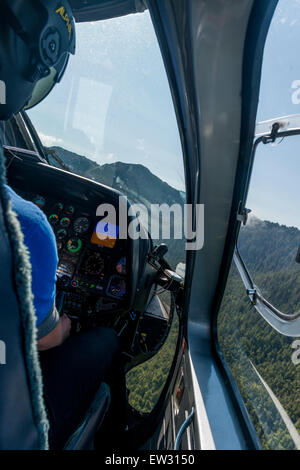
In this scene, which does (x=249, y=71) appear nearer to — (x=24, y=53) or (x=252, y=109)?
(x=252, y=109)

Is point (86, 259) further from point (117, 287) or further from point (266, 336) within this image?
point (266, 336)

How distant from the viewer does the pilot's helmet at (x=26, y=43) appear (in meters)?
0.67

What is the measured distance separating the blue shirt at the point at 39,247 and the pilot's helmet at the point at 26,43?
0.25 m

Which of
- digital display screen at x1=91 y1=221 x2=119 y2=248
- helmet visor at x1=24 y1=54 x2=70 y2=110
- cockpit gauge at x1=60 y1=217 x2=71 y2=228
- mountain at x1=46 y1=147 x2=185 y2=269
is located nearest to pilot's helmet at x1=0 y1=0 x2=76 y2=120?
helmet visor at x1=24 y1=54 x2=70 y2=110

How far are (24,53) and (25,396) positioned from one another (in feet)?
2.82

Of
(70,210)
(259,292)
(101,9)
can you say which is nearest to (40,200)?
(70,210)

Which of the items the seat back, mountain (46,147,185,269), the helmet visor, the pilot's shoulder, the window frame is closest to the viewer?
the seat back

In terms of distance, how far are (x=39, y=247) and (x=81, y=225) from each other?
1.48 m

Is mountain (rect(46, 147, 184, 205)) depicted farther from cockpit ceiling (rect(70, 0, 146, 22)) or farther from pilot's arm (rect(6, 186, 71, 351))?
pilot's arm (rect(6, 186, 71, 351))

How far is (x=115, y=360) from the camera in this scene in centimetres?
163

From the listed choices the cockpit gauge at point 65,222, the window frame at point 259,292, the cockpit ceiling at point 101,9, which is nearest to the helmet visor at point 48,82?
the cockpit ceiling at point 101,9

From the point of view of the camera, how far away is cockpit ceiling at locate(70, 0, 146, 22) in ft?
4.74
